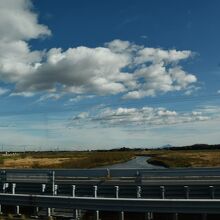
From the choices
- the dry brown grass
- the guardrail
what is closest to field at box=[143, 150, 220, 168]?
the dry brown grass

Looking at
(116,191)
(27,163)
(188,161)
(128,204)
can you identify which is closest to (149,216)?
(128,204)

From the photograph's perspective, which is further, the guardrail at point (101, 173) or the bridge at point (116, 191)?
the guardrail at point (101, 173)

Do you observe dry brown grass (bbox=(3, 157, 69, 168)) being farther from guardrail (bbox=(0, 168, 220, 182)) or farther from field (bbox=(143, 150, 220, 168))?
guardrail (bbox=(0, 168, 220, 182))

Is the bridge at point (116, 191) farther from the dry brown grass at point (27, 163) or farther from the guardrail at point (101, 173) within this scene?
the dry brown grass at point (27, 163)

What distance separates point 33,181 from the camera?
66.5 feet

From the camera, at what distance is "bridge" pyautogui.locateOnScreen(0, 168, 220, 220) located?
13.1 metres

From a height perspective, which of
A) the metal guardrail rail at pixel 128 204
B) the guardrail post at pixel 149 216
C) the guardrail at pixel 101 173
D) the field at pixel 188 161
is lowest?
the guardrail post at pixel 149 216

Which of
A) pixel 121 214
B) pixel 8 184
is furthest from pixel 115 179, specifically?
pixel 121 214

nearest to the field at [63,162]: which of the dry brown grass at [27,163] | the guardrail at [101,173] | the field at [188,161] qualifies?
the dry brown grass at [27,163]

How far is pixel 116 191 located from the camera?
54.2 feet

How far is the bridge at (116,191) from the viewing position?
42.9 feet

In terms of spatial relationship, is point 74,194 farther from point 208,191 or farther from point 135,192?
point 208,191

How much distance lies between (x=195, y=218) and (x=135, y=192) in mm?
2608

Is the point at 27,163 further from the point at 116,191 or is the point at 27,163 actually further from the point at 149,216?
the point at 149,216
